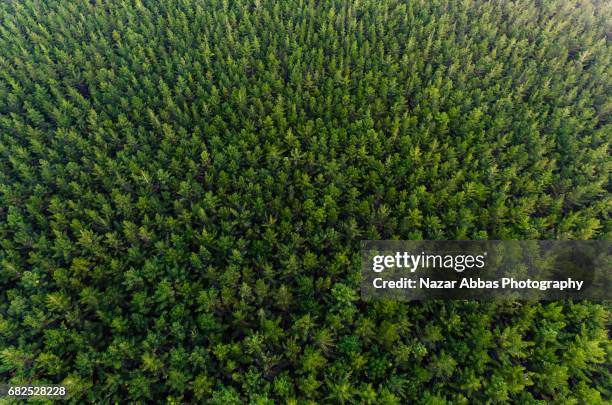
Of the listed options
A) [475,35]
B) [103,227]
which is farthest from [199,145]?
[475,35]

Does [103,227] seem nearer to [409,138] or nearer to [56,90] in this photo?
[56,90]

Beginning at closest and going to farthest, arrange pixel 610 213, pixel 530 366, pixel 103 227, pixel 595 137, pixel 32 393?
pixel 32 393 < pixel 530 366 < pixel 103 227 < pixel 610 213 < pixel 595 137

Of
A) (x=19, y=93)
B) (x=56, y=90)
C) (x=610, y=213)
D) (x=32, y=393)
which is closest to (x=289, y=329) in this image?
(x=32, y=393)

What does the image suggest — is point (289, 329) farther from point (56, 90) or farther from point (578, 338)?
point (56, 90)

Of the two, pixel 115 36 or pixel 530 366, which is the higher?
pixel 115 36

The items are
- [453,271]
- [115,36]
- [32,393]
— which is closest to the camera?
[32,393]

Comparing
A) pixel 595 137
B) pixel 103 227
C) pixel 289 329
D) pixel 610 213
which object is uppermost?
pixel 595 137

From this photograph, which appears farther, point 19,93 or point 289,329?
point 19,93
